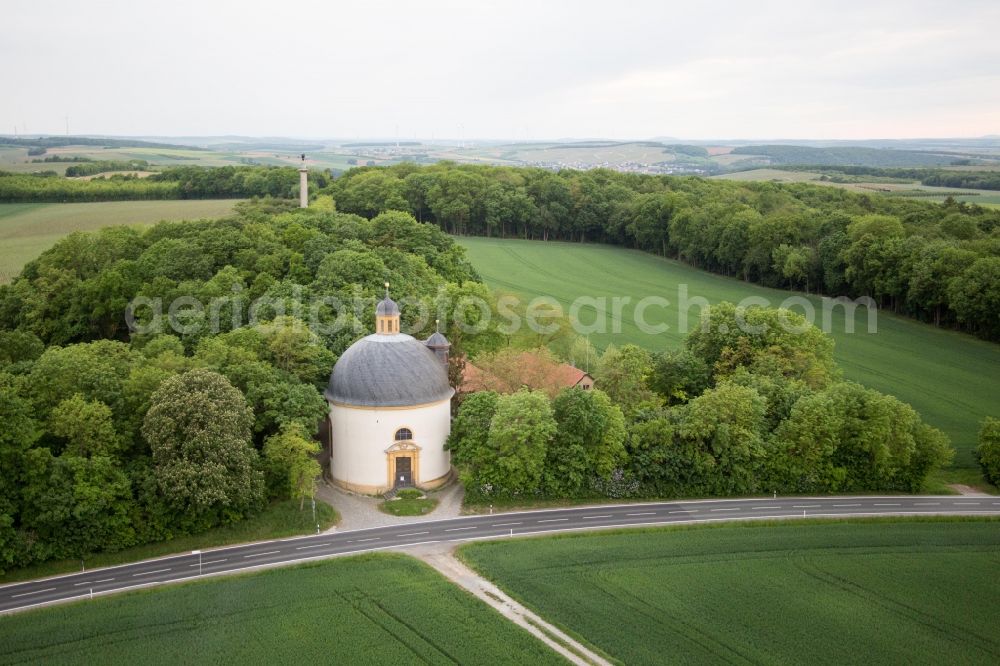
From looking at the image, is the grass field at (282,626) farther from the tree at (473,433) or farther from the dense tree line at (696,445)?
the dense tree line at (696,445)

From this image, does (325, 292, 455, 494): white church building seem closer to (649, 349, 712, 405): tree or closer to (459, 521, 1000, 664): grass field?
(459, 521, 1000, 664): grass field

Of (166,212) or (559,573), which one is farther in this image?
(166,212)

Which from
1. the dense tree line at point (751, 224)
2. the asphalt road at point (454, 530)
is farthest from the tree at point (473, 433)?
the dense tree line at point (751, 224)

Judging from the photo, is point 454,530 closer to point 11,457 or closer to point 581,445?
point 581,445

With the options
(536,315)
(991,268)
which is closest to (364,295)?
(536,315)

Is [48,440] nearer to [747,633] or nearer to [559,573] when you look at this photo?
[559,573]

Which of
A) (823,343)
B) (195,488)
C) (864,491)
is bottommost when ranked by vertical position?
(864,491)

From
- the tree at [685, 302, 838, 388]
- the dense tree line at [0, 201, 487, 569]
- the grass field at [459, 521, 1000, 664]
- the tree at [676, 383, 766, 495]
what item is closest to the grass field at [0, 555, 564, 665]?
the grass field at [459, 521, 1000, 664]

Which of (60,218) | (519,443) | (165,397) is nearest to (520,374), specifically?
(519,443)
